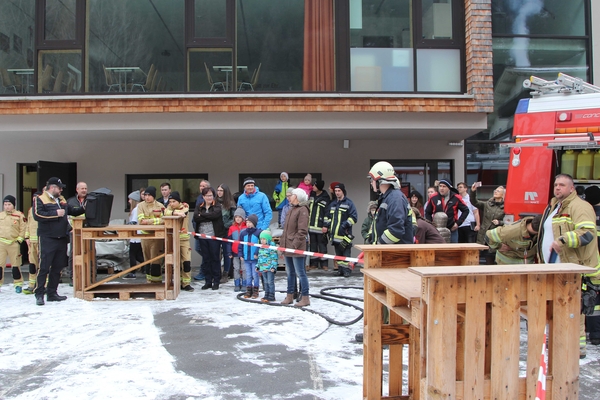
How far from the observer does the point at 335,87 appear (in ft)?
35.6

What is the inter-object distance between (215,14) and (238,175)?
3567 mm

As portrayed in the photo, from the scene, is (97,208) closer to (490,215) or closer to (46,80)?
(46,80)

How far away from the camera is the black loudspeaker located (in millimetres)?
8266

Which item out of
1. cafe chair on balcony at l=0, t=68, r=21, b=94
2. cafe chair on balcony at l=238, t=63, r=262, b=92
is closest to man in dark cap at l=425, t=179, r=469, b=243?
cafe chair on balcony at l=238, t=63, r=262, b=92

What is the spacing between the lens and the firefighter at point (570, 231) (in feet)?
17.2

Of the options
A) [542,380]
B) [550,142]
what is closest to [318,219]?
[550,142]

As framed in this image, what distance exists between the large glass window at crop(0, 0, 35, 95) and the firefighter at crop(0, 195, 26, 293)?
2850 mm

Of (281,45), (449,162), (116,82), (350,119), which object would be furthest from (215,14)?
(449,162)

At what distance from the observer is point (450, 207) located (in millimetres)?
9836

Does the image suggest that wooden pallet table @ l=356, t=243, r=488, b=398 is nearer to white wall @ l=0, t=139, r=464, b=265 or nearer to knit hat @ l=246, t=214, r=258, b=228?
knit hat @ l=246, t=214, r=258, b=228

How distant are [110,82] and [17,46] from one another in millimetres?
2197

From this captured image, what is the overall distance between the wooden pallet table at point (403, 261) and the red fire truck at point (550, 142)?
9.46ft

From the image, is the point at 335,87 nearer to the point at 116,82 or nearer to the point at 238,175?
the point at 238,175

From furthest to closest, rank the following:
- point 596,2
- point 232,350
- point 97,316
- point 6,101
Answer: point 596,2
point 6,101
point 97,316
point 232,350
